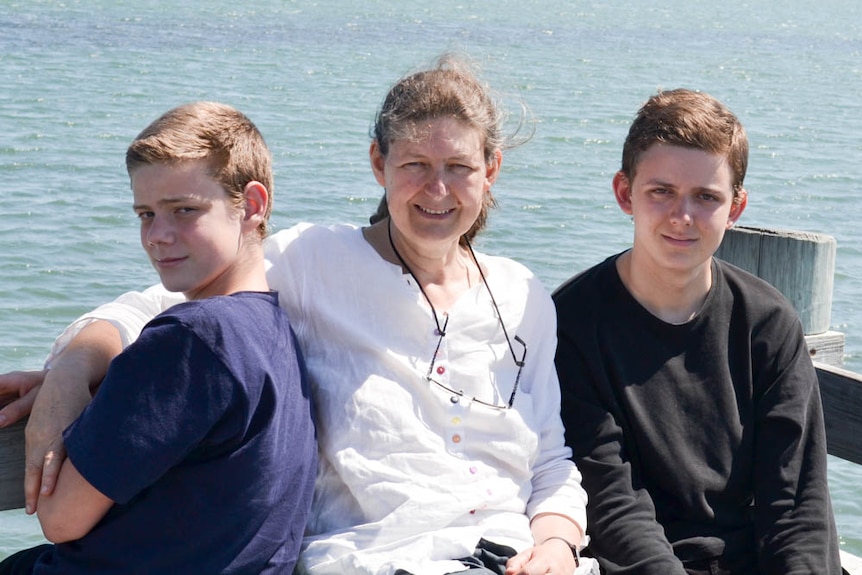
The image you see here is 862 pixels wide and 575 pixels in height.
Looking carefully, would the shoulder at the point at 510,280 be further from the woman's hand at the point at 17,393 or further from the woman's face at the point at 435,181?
the woman's hand at the point at 17,393

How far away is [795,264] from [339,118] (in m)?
14.4

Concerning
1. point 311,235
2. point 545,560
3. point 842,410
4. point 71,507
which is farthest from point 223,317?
point 842,410

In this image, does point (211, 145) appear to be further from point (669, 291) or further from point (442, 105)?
point (669, 291)

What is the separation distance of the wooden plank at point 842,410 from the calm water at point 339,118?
1080 mm

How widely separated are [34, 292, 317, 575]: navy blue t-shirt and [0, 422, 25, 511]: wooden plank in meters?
0.16

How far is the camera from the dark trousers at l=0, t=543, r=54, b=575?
2.64 meters

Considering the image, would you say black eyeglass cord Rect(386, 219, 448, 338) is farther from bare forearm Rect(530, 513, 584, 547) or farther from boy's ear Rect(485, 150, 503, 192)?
bare forearm Rect(530, 513, 584, 547)

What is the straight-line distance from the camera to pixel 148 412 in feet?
7.81

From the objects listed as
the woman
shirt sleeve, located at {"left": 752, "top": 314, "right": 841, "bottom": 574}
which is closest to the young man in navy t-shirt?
the woman

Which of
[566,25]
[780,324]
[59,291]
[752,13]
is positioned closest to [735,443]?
[780,324]

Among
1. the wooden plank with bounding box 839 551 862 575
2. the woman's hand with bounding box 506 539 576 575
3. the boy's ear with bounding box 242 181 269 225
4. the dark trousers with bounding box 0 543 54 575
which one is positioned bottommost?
the wooden plank with bounding box 839 551 862 575

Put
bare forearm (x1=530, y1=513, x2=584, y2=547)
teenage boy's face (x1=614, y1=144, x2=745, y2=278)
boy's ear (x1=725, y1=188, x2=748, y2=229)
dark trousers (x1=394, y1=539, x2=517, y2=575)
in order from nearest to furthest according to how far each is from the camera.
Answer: dark trousers (x1=394, y1=539, x2=517, y2=575) → bare forearm (x1=530, y1=513, x2=584, y2=547) → teenage boy's face (x1=614, y1=144, x2=745, y2=278) → boy's ear (x1=725, y1=188, x2=748, y2=229)

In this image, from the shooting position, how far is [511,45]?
104ft

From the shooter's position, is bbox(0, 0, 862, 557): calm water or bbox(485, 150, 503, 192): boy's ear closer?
bbox(485, 150, 503, 192): boy's ear
